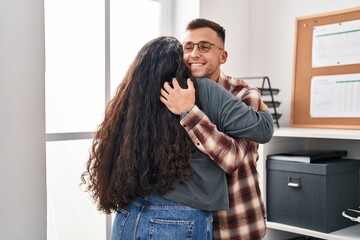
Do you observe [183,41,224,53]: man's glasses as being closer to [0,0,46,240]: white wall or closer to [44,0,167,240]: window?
[0,0,46,240]: white wall

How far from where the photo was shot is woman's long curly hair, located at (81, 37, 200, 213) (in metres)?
1.09

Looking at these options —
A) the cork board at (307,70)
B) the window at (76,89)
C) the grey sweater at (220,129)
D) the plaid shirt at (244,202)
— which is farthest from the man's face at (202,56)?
the cork board at (307,70)

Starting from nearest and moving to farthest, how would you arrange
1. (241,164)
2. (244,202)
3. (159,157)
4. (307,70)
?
(159,157) < (241,164) < (244,202) < (307,70)

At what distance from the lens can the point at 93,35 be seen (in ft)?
6.09

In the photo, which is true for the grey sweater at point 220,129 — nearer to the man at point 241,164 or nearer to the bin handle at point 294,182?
the man at point 241,164

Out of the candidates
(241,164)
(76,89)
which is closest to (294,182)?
(241,164)

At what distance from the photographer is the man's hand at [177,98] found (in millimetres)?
1102

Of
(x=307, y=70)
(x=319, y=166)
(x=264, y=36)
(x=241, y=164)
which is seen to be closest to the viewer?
(x=241, y=164)

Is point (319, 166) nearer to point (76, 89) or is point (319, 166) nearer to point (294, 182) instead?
point (294, 182)

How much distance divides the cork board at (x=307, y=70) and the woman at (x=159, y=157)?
101 cm

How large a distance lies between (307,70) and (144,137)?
132 centimetres

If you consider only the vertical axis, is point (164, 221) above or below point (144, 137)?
below

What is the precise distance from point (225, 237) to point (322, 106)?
3.38 feet

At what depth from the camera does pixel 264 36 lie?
7.74ft
